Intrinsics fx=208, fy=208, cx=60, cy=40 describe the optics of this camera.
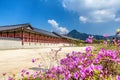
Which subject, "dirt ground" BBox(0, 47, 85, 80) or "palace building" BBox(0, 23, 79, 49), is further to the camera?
"palace building" BBox(0, 23, 79, 49)

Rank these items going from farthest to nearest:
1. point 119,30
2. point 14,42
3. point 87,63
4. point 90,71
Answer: point 14,42
point 119,30
point 87,63
point 90,71

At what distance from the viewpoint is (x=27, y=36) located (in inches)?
1512

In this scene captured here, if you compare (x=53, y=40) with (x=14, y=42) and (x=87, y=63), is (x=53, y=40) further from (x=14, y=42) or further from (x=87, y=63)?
(x=87, y=63)

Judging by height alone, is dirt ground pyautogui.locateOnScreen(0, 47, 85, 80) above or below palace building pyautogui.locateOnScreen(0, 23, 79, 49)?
below

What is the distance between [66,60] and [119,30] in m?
1.35

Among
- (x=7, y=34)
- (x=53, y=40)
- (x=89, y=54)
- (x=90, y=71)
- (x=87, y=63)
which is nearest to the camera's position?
(x=90, y=71)

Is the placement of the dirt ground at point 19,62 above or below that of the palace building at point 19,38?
below

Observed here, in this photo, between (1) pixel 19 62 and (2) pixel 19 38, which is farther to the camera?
(2) pixel 19 38

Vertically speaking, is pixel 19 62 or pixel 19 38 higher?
pixel 19 38

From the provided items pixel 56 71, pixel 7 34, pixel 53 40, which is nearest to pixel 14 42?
pixel 7 34

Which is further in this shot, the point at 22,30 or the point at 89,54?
the point at 22,30

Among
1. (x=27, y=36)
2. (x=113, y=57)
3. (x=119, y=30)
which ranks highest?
(x=27, y=36)

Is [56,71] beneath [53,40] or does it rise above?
beneath

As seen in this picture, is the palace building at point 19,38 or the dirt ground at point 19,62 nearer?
the dirt ground at point 19,62
